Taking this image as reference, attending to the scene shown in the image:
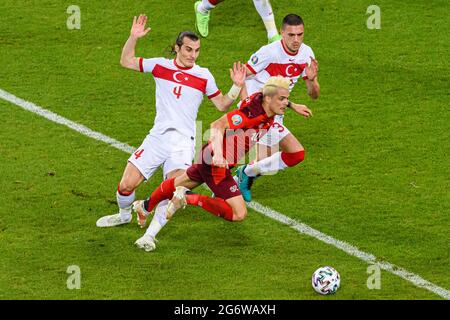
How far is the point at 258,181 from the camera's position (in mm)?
14867

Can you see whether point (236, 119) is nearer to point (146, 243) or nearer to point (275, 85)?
point (275, 85)

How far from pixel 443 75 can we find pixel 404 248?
15.8 ft

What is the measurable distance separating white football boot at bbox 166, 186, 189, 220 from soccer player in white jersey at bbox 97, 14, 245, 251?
2.20 ft

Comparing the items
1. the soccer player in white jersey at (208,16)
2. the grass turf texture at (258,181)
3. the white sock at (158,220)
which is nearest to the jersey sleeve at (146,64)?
the white sock at (158,220)

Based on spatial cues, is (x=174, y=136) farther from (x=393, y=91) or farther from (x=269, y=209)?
(x=393, y=91)

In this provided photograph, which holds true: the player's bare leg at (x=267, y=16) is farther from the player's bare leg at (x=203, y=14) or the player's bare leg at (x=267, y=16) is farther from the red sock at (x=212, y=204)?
the red sock at (x=212, y=204)

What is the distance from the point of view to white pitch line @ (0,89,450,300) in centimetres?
1222

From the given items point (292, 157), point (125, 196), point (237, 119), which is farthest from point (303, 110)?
point (125, 196)

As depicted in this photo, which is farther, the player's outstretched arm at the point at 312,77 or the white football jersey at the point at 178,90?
the player's outstretched arm at the point at 312,77

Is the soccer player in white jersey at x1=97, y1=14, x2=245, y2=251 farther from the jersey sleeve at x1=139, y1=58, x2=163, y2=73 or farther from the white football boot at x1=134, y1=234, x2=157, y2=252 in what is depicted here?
the white football boot at x1=134, y1=234, x2=157, y2=252

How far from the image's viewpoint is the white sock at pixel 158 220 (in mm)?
12992

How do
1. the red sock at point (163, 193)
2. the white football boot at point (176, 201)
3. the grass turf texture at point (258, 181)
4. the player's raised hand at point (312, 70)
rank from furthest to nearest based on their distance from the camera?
the player's raised hand at point (312, 70), the red sock at point (163, 193), the white football boot at point (176, 201), the grass turf texture at point (258, 181)

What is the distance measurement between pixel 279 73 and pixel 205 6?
3353 mm

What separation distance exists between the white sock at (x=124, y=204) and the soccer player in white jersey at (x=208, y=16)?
13.9 ft
